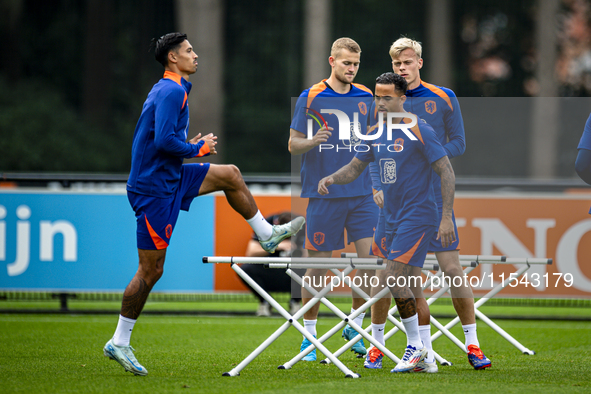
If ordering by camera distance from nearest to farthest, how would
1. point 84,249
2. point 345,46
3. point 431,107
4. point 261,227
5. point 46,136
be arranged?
point 261,227, point 431,107, point 345,46, point 84,249, point 46,136

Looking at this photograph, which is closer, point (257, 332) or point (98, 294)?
point (257, 332)

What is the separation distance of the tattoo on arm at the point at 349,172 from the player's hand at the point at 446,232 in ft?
2.50

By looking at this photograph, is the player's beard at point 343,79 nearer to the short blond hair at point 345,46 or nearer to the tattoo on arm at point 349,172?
the short blond hair at point 345,46

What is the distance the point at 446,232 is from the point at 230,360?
1.98 m

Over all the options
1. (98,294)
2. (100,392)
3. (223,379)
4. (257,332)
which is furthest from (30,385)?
(98,294)

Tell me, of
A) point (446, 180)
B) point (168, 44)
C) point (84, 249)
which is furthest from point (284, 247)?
point (168, 44)

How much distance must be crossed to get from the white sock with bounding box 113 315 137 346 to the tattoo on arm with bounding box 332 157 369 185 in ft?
5.94

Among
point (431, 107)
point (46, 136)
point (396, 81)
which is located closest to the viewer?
point (396, 81)

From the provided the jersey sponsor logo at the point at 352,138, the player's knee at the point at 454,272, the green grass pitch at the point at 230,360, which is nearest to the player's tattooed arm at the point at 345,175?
the jersey sponsor logo at the point at 352,138

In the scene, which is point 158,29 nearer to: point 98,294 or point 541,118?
point 541,118

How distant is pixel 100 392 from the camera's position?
442 cm

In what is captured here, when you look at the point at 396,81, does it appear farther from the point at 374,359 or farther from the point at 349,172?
the point at 374,359

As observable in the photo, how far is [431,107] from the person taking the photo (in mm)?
5492

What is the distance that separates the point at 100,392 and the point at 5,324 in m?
4.06
